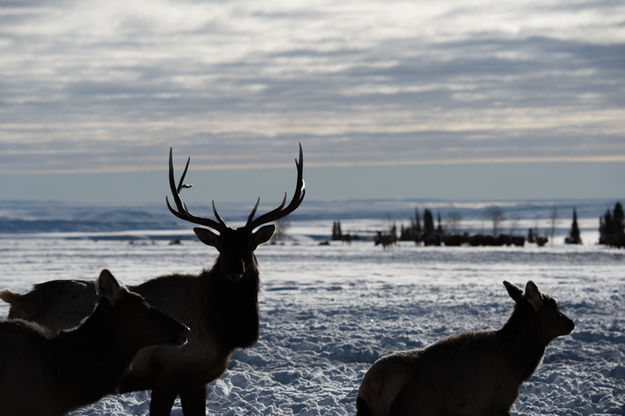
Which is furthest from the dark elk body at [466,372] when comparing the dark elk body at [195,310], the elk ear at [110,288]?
the elk ear at [110,288]

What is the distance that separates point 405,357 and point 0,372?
3391mm

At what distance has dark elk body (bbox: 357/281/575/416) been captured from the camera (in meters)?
7.33

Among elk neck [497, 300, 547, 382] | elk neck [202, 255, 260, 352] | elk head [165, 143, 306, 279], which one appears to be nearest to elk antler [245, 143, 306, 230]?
elk head [165, 143, 306, 279]

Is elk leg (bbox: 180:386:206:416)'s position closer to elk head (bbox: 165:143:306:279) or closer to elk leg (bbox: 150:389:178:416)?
elk leg (bbox: 150:389:178:416)

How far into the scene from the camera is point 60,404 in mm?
6707

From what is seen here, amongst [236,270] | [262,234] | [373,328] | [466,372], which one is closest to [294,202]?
[262,234]

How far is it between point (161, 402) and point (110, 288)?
1.96 metres

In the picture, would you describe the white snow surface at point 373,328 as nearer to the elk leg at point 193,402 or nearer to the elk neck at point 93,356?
the elk leg at point 193,402

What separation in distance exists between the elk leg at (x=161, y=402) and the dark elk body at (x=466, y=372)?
6.57ft

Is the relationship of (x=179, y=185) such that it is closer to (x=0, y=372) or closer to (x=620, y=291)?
(x=0, y=372)

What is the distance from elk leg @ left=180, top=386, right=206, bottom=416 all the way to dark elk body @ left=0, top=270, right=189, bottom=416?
1.74 meters

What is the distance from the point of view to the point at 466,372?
24.4 ft

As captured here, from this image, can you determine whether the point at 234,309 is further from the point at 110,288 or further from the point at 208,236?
the point at 110,288

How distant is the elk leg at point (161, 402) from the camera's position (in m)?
8.27
